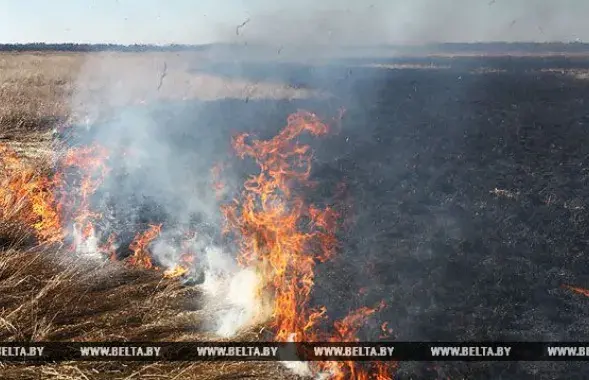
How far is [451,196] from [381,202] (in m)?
2.12

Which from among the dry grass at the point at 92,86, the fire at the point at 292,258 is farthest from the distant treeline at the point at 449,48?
the fire at the point at 292,258

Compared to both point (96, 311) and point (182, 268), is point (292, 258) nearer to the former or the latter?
point (182, 268)

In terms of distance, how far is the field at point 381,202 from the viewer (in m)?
7.08

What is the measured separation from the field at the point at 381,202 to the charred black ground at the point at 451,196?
4cm

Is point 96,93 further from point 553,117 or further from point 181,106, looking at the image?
point 553,117

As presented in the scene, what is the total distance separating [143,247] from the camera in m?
9.56

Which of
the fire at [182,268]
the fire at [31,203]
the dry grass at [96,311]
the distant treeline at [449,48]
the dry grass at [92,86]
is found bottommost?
the dry grass at [96,311]

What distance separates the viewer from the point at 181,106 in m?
22.0

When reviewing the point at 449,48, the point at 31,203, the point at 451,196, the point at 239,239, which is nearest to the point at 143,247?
the point at 239,239

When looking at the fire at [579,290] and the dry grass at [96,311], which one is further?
the fire at [579,290]

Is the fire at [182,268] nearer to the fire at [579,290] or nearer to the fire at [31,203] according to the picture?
the fire at [31,203]

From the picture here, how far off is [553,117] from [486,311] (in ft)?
46.6

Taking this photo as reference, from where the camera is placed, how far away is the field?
708 centimetres

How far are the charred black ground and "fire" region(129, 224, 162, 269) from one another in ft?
1.74
